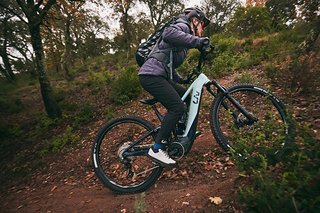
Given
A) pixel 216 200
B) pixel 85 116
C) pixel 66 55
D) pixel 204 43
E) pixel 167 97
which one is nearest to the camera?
pixel 216 200

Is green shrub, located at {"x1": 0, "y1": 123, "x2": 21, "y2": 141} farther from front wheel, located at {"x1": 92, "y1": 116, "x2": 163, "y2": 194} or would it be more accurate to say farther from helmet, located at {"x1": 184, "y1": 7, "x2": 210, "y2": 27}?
helmet, located at {"x1": 184, "y1": 7, "x2": 210, "y2": 27}

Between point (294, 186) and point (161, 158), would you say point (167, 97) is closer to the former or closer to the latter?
point (161, 158)

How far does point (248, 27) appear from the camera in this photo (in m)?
19.2

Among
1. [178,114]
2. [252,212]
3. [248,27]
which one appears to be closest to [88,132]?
[178,114]

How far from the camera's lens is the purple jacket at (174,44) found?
3.19 metres

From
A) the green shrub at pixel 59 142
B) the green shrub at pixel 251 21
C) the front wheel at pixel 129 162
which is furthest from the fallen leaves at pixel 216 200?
the green shrub at pixel 251 21

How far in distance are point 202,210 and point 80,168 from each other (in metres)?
3.76

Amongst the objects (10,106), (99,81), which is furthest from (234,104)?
(10,106)

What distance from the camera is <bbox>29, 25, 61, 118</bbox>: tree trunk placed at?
8.79 meters

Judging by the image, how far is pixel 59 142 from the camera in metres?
7.18

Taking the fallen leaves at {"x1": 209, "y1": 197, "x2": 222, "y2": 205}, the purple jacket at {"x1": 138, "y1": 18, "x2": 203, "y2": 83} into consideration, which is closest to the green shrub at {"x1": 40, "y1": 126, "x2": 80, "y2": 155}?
the purple jacket at {"x1": 138, "y1": 18, "x2": 203, "y2": 83}

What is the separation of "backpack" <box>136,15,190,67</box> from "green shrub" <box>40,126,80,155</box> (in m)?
4.65

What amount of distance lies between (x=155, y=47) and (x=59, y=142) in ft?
17.3

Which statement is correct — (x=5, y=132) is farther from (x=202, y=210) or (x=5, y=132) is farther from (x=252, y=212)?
(x=252, y=212)
